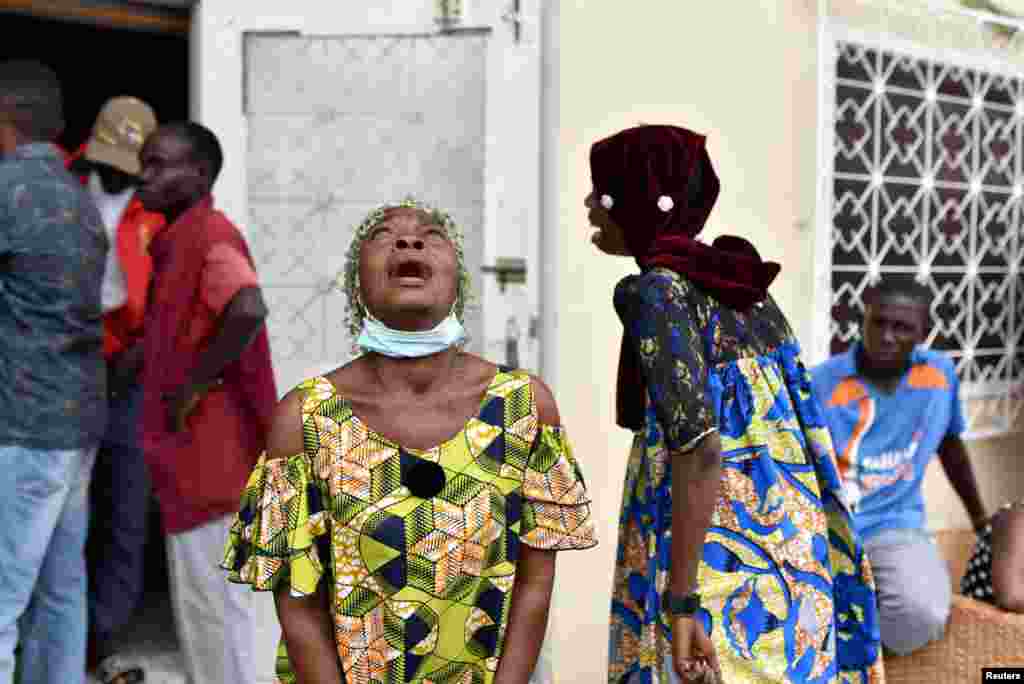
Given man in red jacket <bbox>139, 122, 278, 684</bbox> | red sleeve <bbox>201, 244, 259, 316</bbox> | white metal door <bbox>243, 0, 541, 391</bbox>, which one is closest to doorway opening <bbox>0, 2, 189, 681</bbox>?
white metal door <bbox>243, 0, 541, 391</bbox>

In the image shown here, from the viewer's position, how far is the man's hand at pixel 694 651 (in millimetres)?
2166

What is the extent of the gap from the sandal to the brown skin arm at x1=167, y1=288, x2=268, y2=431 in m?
1.29

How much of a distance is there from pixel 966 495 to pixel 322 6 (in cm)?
276

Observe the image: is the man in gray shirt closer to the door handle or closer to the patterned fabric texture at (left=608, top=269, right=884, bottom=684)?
the door handle

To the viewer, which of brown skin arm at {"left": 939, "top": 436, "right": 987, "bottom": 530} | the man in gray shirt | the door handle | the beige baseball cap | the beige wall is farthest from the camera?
the beige baseball cap

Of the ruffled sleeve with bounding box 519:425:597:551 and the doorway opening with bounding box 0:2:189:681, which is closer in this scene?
the ruffled sleeve with bounding box 519:425:597:551

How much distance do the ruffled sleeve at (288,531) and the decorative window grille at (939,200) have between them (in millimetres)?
3171

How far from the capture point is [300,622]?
6.06 ft

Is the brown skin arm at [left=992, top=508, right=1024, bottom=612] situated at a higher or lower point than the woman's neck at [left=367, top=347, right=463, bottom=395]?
lower

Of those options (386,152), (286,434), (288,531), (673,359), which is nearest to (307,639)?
(288,531)

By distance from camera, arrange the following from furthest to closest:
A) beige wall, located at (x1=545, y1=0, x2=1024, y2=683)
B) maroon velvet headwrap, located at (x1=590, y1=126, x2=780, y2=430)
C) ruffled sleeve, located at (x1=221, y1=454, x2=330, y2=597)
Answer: beige wall, located at (x1=545, y1=0, x2=1024, y2=683) → maroon velvet headwrap, located at (x1=590, y1=126, x2=780, y2=430) → ruffled sleeve, located at (x1=221, y1=454, x2=330, y2=597)

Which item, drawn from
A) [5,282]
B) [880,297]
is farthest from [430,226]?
[880,297]

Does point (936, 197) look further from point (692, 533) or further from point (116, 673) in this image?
point (116, 673)

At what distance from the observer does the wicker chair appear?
10.8 feet
